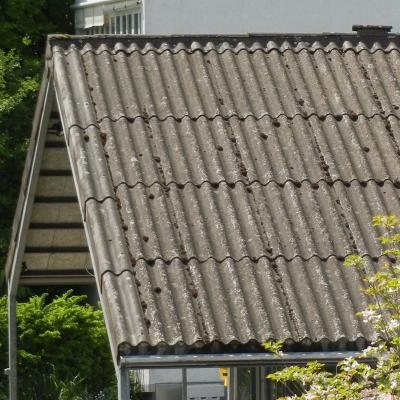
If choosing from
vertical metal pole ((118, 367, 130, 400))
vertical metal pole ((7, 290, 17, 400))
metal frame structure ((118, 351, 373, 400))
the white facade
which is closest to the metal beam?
metal frame structure ((118, 351, 373, 400))

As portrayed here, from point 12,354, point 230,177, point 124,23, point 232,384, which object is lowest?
point 232,384

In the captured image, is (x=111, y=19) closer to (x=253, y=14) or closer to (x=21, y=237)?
(x=253, y=14)

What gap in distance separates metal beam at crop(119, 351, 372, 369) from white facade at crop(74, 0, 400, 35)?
2034cm

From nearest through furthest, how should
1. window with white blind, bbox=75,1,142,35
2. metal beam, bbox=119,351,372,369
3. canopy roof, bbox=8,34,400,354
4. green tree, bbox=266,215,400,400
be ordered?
1. green tree, bbox=266,215,400,400
2. metal beam, bbox=119,351,372,369
3. canopy roof, bbox=8,34,400,354
4. window with white blind, bbox=75,1,142,35

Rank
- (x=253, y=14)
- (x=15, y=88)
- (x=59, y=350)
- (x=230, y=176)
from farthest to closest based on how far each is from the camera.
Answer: (x=253, y=14) < (x=15, y=88) < (x=59, y=350) < (x=230, y=176)

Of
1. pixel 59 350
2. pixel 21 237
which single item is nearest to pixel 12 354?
pixel 21 237

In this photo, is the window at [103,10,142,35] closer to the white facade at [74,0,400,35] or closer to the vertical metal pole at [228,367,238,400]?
the white facade at [74,0,400,35]

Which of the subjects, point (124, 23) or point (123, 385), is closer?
point (123, 385)

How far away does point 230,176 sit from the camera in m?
10.9

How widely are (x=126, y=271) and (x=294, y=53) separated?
10.2 feet

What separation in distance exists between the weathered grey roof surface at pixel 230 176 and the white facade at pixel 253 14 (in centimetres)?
1746

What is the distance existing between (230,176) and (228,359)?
1.70m

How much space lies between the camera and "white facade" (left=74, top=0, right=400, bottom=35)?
30.0 metres

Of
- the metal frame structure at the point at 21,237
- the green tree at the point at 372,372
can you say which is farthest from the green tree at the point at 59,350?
the green tree at the point at 372,372
